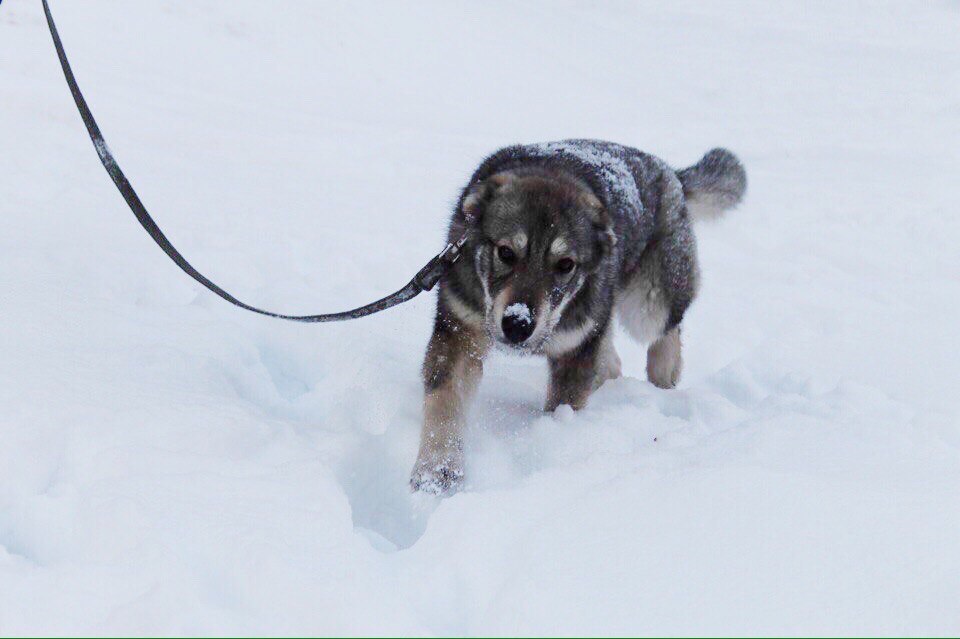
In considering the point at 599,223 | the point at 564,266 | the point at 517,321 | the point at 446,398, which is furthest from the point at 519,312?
the point at 599,223

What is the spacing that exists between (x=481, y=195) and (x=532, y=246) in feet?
1.06

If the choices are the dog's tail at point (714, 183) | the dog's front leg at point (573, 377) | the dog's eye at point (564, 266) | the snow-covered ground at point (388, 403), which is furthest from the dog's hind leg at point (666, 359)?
the dog's eye at point (564, 266)

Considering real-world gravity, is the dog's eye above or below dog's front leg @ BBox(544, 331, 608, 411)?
above

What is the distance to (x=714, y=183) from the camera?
187 inches

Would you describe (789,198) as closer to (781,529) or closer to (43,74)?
(781,529)

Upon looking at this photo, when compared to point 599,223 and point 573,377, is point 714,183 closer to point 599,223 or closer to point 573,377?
point 599,223

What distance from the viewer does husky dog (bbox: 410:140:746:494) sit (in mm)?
3079

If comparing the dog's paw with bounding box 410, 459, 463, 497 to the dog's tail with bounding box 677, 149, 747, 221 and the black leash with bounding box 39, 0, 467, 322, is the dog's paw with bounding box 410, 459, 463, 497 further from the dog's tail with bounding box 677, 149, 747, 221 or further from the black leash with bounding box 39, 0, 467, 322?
the dog's tail with bounding box 677, 149, 747, 221

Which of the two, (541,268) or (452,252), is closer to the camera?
(541,268)

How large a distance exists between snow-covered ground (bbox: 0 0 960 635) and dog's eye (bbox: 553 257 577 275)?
0.58 meters

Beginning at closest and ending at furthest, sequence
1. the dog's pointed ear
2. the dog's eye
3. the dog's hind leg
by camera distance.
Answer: the dog's eye → the dog's pointed ear → the dog's hind leg

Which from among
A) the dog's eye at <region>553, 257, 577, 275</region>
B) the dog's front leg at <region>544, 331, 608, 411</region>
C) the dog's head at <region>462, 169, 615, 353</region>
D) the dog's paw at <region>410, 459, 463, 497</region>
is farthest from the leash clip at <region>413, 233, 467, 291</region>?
the dog's paw at <region>410, 459, 463, 497</region>

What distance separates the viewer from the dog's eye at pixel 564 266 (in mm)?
3205

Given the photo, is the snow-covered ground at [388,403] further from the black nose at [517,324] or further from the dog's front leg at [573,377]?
the black nose at [517,324]
